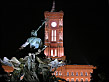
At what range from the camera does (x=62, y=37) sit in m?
94.8

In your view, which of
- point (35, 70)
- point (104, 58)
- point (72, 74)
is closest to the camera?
point (35, 70)

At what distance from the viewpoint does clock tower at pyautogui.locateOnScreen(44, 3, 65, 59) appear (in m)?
93.4

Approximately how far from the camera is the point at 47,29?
9438 centimetres

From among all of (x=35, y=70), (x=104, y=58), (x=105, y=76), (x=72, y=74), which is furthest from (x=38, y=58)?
(x=72, y=74)

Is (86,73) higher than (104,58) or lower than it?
lower

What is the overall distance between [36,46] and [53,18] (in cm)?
7389

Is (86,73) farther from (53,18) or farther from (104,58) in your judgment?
(104,58)

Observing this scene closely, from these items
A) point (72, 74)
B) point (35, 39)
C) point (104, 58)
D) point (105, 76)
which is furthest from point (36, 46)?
point (72, 74)

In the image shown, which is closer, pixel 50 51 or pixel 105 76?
pixel 105 76

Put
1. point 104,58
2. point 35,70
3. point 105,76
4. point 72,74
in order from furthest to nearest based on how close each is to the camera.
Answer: point 72,74 → point 104,58 → point 105,76 → point 35,70

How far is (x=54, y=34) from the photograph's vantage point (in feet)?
310

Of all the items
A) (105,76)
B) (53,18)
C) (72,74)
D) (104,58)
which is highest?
(53,18)

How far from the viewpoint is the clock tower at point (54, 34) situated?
93.4 m

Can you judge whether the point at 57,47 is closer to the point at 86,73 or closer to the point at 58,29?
the point at 58,29
